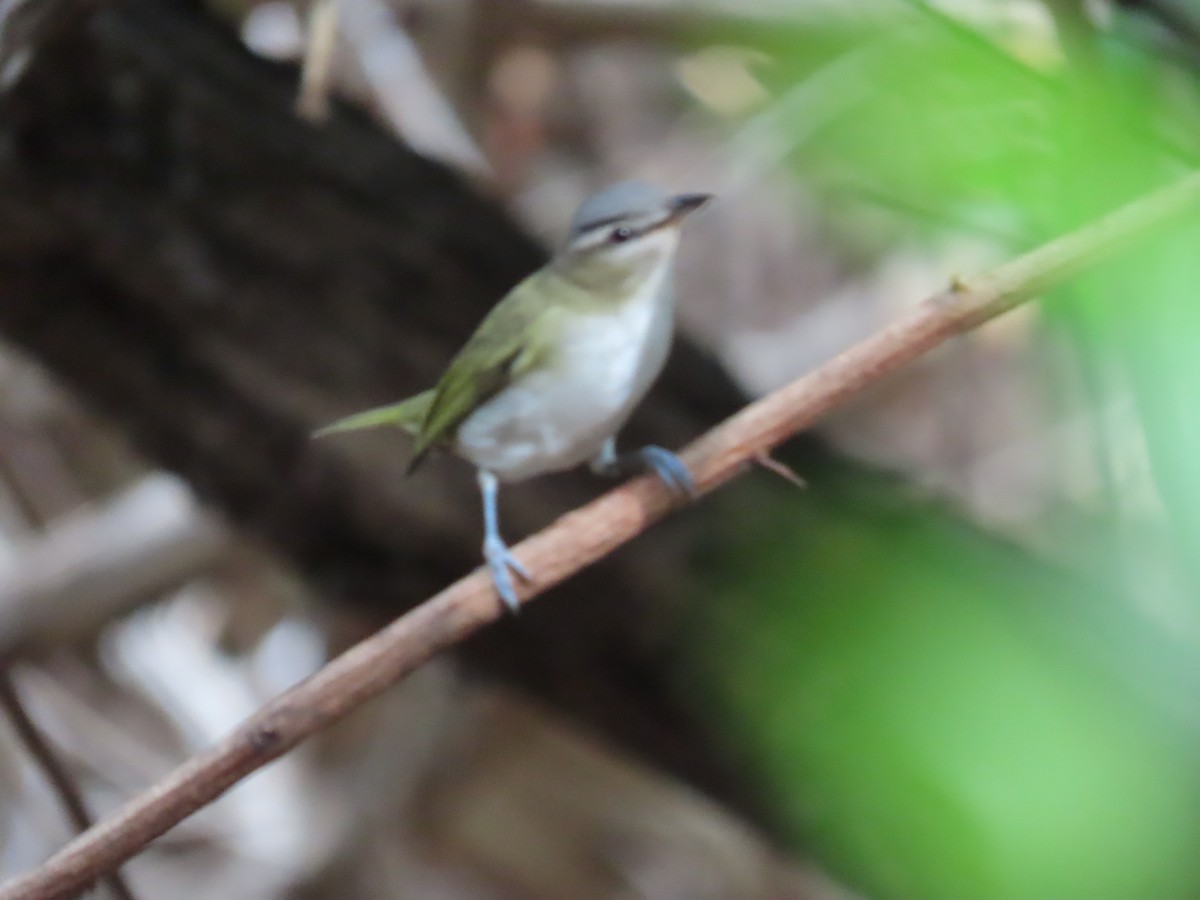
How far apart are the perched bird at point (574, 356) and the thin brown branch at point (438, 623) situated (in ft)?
0.21

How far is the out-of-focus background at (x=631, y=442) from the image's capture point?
1.36ft

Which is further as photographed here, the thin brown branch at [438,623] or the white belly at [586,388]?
the white belly at [586,388]

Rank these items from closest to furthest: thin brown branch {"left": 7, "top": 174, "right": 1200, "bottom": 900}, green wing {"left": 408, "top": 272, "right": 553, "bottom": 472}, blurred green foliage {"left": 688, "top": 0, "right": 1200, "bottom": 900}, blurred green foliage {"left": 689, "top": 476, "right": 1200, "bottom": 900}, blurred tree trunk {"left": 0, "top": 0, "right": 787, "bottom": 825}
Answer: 1. blurred green foliage {"left": 688, "top": 0, "right": 1200, "bottom": 900}
2. blurred green foliage {"left": 689, "top": 476, "right": 1200, "bottom": 900}
3. thin brown branch {"left": 7, "top": 174, "right": 1200, "bottom": 900}
4. green wing {"left": 408, "top": 272, "right": 553, "bottom": 472}
5. blurred tree trunk {"left": 0, "top": 0, "right": 787, "bottom": 825}

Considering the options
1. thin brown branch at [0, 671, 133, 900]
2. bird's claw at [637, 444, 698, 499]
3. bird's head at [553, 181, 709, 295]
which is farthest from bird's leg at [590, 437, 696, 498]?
thin brown branch at [0, 671, 133, 900]

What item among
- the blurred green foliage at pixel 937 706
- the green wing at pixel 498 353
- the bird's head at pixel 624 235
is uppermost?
the bird's head at pixel 624 235

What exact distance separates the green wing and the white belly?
1 cm

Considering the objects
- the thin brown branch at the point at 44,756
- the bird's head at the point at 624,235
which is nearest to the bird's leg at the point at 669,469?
the bird's head at the point at 624,235

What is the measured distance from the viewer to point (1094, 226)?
1.07 feet

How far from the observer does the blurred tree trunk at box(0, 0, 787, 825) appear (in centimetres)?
121

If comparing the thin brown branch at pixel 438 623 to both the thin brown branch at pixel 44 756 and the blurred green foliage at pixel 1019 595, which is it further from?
the thin brown branch at pixel 44 756

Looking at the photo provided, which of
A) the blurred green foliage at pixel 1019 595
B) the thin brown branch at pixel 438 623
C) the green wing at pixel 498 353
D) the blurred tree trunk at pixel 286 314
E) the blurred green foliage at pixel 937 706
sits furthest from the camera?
the blurred tree trunk at pixel 286 314

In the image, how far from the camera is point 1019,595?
112 centimetres

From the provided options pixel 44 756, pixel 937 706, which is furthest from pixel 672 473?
pixel 44 756

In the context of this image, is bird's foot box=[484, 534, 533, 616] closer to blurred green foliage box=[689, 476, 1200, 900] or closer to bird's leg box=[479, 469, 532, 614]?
bird's leg box=[479, 469, 532, 614]
